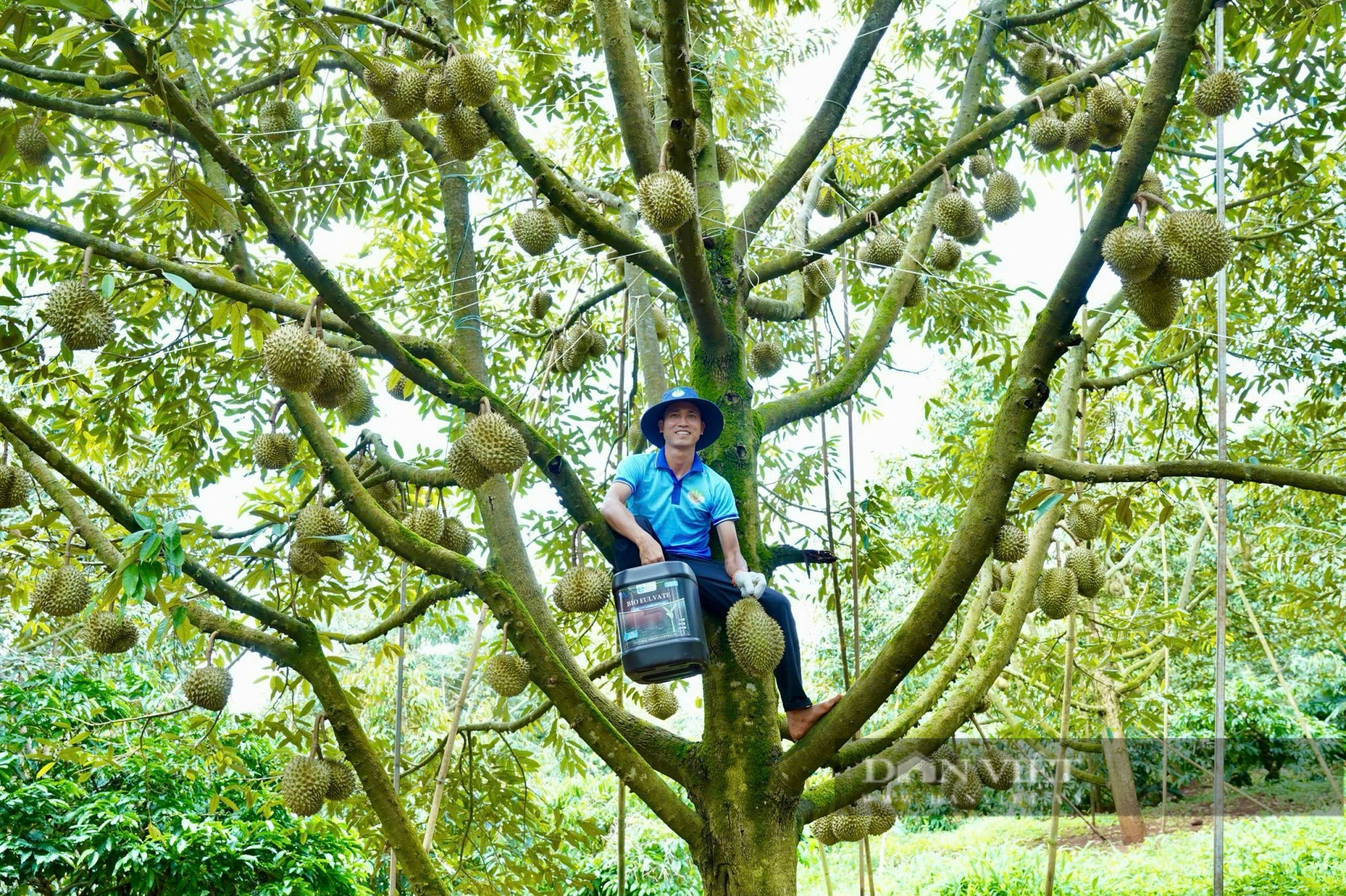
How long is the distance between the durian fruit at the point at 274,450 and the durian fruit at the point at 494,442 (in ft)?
2.53

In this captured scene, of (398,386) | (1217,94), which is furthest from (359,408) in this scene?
(1217,94)

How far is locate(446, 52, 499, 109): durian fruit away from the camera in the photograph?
2816 mm

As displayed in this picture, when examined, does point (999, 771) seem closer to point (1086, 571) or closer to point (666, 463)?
point (1086, 571)

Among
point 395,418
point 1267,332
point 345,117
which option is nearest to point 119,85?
point 395,418

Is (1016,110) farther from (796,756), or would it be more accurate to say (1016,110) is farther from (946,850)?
(946,850)

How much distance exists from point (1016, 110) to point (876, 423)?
3548 millimetres

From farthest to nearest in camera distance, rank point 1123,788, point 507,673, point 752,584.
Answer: point 1123,788, point 507,673, point 752,584

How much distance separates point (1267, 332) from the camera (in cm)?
503

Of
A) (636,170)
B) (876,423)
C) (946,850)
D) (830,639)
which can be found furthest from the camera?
(830,639)

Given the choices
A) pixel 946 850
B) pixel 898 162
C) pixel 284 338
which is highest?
pixel 898 162

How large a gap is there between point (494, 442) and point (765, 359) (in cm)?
205

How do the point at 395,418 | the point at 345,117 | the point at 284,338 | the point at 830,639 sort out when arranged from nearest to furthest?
the point at 284,338
the point at 395,418
the point at 345,117
the point at 830,639

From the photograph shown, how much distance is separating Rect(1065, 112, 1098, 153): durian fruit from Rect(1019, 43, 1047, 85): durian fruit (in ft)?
2.16

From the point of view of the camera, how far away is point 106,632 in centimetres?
293
